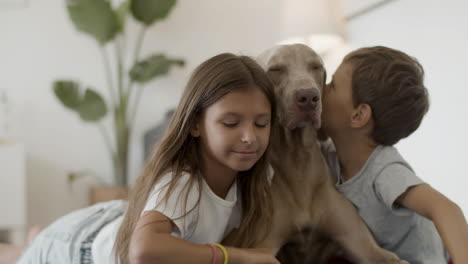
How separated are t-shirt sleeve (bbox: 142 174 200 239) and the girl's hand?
11cm

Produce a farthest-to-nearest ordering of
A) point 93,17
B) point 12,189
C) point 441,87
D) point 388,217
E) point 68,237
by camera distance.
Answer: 1. point 93,17
2. point 12,189
3. point 441,87
4. point 68,237
5. point 388,217

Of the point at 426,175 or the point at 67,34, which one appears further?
the point at 67,34

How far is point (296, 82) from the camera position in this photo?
1.25 m

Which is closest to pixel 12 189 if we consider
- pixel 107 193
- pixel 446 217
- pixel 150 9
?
pixel 107 193

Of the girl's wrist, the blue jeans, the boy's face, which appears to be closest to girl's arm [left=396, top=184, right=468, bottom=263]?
the boy's face

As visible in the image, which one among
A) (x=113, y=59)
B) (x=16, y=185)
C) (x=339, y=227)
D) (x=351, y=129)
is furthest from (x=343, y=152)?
(x=113, y=59)

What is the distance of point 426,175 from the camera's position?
9.82 ft

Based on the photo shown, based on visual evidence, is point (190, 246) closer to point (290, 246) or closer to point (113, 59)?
point (290, 246)

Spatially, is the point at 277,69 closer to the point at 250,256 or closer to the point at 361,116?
the point at 361,116

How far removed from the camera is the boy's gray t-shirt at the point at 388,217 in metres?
1.27

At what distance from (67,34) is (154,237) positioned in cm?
336

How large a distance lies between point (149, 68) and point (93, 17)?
516 mm

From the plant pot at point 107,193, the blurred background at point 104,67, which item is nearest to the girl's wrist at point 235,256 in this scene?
the blurred background at point 104,67

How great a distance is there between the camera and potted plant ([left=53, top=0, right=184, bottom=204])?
3602 millimetres
